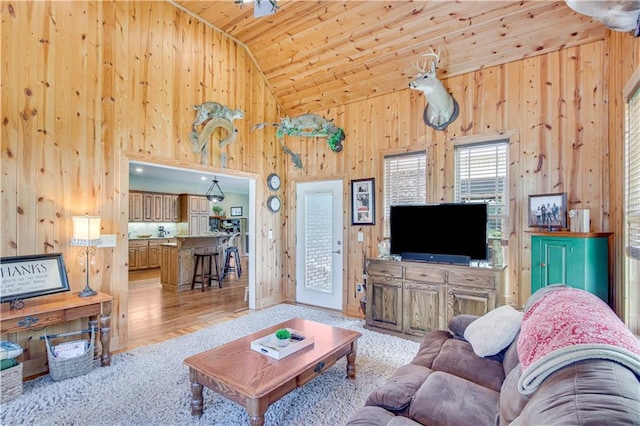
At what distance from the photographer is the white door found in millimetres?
5035

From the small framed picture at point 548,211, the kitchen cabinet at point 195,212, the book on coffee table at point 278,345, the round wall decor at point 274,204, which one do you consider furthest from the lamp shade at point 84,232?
the kitchen cabinet at point 195,212

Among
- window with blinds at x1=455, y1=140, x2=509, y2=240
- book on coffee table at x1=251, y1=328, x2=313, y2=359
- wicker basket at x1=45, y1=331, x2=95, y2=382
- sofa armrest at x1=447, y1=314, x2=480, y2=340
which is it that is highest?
window with blinds at x1=455, y1=140, x2=509, y2=240

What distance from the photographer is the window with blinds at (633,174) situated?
90.7 inches

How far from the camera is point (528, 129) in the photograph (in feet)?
11.6

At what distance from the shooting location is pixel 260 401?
1.86 meters

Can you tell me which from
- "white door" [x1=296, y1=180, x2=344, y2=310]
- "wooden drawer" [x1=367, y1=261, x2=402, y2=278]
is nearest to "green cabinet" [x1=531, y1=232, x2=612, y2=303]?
"wooden drawer" [x1=367, y1=261, x2=402, y2=278]

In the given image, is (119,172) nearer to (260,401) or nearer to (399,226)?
(260,401)

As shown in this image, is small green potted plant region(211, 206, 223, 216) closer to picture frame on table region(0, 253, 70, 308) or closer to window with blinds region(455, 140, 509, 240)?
picture frame on table region(0, 253, 70, 308)

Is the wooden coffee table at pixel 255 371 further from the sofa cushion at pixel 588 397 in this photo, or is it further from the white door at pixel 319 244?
the white door at pixel 319 244

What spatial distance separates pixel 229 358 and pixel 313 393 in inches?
30.8

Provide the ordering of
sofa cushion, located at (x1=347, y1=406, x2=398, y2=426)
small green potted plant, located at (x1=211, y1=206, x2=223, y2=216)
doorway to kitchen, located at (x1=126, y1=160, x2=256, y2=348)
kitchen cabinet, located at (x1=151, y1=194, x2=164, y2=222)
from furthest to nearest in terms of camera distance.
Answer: small green potted plant, located at (x1=211, y1=206, x2=223, y2=216) → kitchen cabinet, located at (x1=151, y1=194, x2=164, y2=222) → doorway to kitchen, located at (x1=126, y1=160, x2=256, y2=348) → sofa cushion, located at (x1=347, y1=406, x2=398, y2=426)

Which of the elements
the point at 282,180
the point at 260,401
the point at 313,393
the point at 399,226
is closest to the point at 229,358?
the point at 260,401

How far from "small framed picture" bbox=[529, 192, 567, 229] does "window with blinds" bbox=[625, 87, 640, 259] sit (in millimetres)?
664

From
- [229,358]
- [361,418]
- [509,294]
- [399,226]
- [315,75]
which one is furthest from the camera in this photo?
[315,75]
